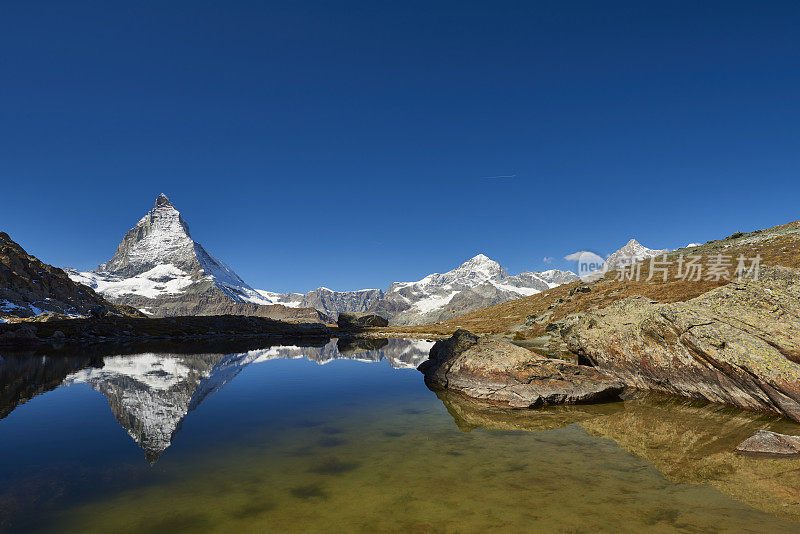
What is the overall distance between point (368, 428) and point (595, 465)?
9.64m

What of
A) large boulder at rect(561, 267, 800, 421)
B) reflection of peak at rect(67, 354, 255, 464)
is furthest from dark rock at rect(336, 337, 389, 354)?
large boulder at rect(561, 267, 800, 421)

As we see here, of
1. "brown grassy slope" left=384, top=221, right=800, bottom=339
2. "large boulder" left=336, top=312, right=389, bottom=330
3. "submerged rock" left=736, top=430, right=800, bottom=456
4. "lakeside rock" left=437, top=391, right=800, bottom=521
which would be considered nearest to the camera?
"lakeside rock" left=437, top=391, right=800, bottom=521

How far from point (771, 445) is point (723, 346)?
6.80 m

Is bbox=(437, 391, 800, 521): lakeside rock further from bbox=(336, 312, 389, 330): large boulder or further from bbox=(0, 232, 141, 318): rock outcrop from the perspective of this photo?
bbox=(336, 312, 389, 330): large boulder

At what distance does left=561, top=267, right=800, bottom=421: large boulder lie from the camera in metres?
16.3

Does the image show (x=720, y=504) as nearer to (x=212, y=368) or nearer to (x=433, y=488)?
(x=433, y=488)

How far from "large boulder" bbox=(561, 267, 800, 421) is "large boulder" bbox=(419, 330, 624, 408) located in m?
2.79

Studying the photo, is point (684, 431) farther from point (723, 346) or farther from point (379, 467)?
point (379, 467)

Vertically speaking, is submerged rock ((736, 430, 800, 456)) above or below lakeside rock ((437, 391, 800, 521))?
above

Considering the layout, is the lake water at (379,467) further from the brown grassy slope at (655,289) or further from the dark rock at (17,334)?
the dark rock at (17,334)

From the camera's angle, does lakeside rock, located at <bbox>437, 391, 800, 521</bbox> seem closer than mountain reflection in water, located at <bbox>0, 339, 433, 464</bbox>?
Yes

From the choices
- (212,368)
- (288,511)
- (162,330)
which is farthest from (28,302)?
(288,511)

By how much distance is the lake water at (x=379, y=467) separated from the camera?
846 centimetres

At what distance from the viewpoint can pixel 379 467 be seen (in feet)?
38.8
